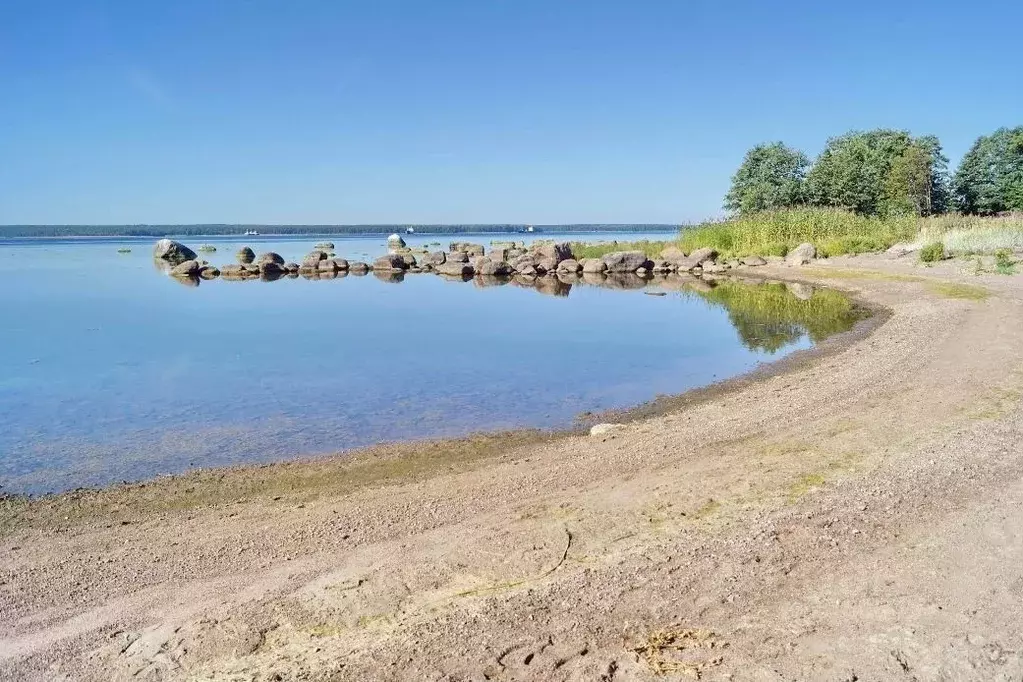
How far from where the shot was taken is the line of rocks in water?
4512 cm

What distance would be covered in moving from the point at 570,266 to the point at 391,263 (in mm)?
14005

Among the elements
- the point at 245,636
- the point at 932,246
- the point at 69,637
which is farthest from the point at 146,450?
the point at 932,246

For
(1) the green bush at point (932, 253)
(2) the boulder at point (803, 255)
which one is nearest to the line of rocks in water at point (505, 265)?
(2) the boulder at point (803, 255)

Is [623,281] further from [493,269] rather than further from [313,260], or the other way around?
[313,260]

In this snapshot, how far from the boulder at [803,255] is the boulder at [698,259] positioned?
16.7 feet

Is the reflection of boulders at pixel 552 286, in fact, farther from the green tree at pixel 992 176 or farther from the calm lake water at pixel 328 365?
the green tree at pixel 992 176

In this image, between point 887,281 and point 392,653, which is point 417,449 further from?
point 887,281

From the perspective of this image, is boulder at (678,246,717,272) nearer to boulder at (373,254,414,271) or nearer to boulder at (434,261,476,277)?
boulder at (434,261,476,277)

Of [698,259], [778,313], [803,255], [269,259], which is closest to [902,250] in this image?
[803,255]

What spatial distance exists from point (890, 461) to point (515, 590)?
453cm

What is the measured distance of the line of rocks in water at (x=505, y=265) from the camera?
45.1 metres

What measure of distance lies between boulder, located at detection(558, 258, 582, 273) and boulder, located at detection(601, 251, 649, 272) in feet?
5.96

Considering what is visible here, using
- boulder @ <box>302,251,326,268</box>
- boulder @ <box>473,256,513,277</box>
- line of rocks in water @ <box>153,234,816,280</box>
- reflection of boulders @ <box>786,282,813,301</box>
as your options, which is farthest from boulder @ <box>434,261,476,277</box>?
reflection of boulders @ <box>786,282,813,301</box>

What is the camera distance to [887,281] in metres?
29.7
